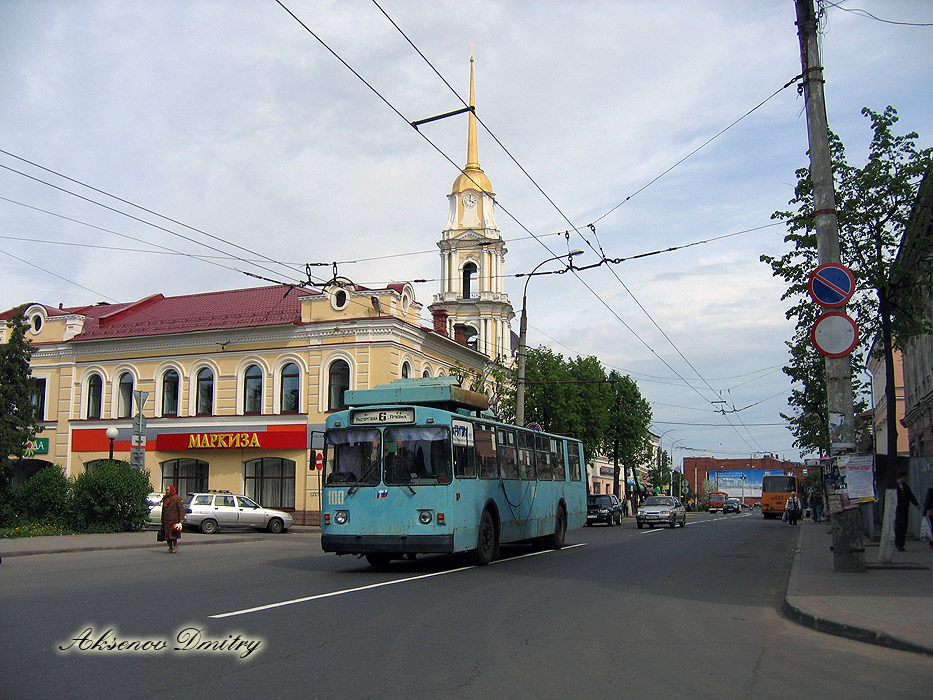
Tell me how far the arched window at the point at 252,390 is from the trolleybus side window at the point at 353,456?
25301 mm

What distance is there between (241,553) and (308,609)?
1211 centimetres

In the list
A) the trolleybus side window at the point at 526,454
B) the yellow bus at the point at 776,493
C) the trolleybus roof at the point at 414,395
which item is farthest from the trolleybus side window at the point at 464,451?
the yellow bus at the point at 776,493

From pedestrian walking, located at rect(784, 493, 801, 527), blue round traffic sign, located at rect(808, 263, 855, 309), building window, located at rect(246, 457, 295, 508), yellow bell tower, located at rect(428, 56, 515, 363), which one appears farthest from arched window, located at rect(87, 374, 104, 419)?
blue round traffic sign, located at rect(808, 263, 855, 309)

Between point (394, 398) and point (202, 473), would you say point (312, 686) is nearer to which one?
point (394, 398)

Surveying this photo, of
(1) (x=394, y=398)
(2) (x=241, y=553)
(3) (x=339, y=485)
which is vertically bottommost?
(2) (x=241, y=553)

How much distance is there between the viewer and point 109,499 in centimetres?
2589

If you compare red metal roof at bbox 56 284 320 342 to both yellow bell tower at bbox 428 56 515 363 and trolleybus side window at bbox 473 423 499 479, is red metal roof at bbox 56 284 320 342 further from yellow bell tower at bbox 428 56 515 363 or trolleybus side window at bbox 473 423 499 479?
trolleybus side window at bbox 473 423 499 479

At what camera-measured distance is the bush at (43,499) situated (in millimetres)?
26562

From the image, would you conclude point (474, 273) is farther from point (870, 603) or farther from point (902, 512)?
point (870, 603)

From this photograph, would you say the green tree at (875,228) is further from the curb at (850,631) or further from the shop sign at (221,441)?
the shop sign at (221,441)

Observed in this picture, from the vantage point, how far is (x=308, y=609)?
9.98 meters

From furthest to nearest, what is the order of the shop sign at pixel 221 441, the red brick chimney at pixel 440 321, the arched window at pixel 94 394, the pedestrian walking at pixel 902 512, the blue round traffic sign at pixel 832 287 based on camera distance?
the red brick chimney at pixel 440 321 → the arched window at pixel 94 394 → the shop sign at pixel 221 441 → the pedestrian walking at pixel 902 512 → the blue round traffic sign at pixel 832 287

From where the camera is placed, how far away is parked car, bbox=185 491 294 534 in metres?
30.2

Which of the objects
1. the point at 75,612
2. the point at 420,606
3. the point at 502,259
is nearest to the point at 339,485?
the point at 420,606
